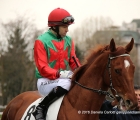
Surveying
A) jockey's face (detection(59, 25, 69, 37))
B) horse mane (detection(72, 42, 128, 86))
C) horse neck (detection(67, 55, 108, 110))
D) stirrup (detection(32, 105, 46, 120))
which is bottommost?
stirrup (detection(32, 105, 46, 120))

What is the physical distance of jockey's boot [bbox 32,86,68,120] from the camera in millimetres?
5473

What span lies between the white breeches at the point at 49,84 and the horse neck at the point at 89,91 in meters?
→ 0.17

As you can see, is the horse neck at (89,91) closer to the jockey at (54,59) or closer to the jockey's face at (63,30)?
the jockey at (54,59)

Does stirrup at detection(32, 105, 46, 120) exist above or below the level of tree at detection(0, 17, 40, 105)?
above

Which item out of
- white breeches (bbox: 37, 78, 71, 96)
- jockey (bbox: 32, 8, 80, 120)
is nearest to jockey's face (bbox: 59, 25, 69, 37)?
jockey (bbox: 32, 8, 80, 120)

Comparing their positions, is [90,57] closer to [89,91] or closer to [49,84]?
[89,91]

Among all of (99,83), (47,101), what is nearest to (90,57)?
(99,83)

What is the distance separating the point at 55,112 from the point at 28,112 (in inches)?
36.9

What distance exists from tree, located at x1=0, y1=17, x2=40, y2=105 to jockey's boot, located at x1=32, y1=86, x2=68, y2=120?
27.2 m

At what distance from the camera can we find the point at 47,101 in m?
5.53

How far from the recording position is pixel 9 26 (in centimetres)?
3491

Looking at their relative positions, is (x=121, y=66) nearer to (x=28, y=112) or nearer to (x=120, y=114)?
(x=120, y=114)

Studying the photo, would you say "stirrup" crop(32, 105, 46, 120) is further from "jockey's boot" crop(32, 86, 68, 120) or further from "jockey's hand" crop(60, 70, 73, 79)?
"jockey's hand" crop(60, 70, 73, 79)

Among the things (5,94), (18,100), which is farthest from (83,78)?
(5,94)
